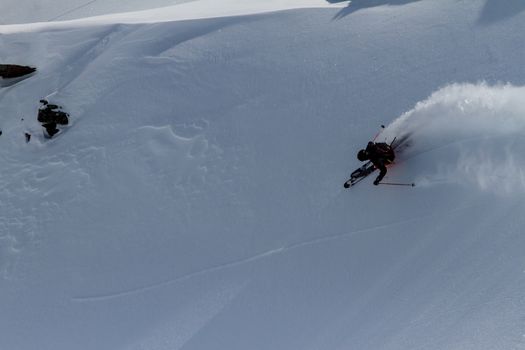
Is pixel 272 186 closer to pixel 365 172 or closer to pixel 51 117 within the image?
pixel 365 172

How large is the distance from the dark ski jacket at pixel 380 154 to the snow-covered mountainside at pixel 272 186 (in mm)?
718

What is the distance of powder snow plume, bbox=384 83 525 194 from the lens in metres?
12.4

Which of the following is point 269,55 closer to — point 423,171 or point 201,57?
point 201,57

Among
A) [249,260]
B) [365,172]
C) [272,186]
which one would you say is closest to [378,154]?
[365,172]

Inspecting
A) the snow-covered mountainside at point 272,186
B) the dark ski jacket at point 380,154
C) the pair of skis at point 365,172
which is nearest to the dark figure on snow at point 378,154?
the dark ski jacket at point 380,154

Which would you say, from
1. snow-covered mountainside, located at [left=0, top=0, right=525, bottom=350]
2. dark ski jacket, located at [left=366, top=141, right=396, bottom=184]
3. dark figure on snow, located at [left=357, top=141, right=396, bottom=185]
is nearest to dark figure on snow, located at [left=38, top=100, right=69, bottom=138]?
snow-covered mountainside, located at [left=0, top=0, right=525, bottom=350]

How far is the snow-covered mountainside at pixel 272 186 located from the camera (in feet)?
39.7

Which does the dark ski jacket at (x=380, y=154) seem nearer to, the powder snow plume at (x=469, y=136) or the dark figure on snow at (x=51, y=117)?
the powder snow plume at (x=469, y=136)

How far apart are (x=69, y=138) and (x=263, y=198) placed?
5978 millimetres

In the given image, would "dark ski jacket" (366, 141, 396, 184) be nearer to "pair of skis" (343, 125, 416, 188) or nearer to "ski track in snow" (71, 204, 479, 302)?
"pair of skis" (343, 125, 416, 188)

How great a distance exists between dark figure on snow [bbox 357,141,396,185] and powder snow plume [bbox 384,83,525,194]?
2.45 feet

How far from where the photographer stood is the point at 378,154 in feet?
40.2

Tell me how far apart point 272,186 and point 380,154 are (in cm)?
281

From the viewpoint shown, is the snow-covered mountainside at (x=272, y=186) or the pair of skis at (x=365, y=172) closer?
the snow-covered mountainside at (x=272, y=186)
